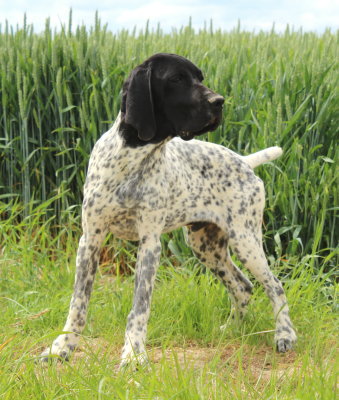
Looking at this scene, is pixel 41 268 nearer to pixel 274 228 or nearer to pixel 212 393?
pixel 274 228

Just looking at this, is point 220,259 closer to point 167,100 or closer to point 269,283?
point 269,283

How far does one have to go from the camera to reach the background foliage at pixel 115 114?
570cm

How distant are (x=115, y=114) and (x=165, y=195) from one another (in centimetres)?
264

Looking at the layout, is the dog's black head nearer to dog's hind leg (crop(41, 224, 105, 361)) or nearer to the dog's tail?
dog's hind leg (crop(41, 224, 105, 361))

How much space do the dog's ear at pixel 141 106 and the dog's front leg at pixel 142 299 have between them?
24.7 inches

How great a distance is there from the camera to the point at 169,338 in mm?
4113

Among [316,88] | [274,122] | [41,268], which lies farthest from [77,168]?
[316,88]

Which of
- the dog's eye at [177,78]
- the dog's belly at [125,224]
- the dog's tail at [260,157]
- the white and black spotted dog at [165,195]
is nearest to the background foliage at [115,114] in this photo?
the dog's tail at [260,157]

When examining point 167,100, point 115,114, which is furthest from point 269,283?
point 115,114

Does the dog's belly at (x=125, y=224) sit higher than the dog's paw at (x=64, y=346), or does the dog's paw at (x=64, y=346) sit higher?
the dog's belly at (x=125, y=224)

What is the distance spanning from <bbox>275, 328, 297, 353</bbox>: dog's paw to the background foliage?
3.16 ft

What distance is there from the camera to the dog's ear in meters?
3.59

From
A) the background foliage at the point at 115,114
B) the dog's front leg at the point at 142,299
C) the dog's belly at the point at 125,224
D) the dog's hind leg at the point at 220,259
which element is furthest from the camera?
the background foliage at the point at 115,114

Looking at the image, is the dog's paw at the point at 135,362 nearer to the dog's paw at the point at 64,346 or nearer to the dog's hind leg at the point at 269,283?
the dog's paw at the point at 64,346
